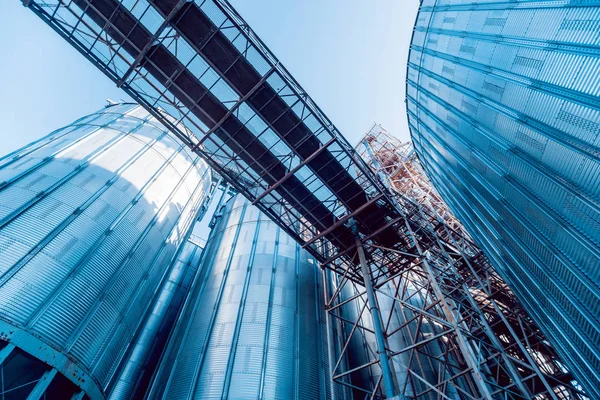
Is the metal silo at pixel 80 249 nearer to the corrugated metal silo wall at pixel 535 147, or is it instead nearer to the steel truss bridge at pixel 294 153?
the steel truss bridge at pixel 294 153

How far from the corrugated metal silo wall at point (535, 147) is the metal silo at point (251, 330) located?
355 inches

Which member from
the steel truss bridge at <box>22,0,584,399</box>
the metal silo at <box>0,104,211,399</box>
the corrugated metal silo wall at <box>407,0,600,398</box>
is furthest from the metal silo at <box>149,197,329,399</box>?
the corrugated metal silo wall at <box>407,0,600,398</box>

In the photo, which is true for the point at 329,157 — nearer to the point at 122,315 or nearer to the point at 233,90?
the point at 233,90

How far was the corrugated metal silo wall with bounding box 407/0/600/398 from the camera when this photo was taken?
6.30m

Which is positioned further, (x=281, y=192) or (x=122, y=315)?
(x=281, y=192)

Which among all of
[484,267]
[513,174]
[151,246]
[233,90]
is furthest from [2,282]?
[484,267]

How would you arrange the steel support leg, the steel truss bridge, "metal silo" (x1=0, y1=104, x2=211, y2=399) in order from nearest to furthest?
"metal silo" (x1=0, y1=104, x2=211, y2=399)
the steel support leg
the steel truss bridge

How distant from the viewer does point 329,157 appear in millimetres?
14711

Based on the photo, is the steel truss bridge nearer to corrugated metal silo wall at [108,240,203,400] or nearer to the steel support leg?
the steel support leg

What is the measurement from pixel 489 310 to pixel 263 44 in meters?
18.3

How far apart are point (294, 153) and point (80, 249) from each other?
9.46 m

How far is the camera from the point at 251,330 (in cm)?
1360

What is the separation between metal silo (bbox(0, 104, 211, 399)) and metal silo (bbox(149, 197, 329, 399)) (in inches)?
104

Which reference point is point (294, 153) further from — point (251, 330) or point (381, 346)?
point (381, 346)
